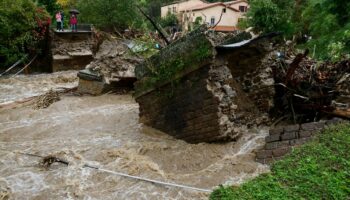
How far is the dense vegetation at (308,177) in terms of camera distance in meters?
5.04

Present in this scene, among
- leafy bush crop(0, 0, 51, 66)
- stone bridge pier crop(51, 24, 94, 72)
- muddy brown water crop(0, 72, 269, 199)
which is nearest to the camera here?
muddy brown water crop(0, 72, 269, 199)

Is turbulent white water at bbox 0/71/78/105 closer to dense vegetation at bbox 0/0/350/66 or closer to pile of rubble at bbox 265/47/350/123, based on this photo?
dense vegetation at bbox 0/0/350/66

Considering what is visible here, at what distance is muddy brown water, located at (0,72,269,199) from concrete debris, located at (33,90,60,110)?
3.08 ft

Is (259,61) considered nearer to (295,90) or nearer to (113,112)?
(295,90)

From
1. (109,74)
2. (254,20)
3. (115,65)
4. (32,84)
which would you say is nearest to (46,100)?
(109,74)

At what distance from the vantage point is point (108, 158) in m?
7.29

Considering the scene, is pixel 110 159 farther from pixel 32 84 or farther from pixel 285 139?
pixel 32 84

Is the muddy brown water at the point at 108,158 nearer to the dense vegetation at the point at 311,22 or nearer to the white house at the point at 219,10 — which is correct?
the dense vegetation at the point at 311,22

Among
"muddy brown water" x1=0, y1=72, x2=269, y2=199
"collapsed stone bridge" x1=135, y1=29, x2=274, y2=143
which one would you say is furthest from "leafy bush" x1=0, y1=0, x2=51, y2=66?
"collapsed stone bridge" x1=135, y1=29, x2=274, y2=143

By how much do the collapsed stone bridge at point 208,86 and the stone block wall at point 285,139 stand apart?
860 mm

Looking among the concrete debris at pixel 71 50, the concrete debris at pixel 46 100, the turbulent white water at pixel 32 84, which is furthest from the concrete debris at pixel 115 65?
the concrete debris at pixel 71 50

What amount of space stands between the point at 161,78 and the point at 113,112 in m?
3.18

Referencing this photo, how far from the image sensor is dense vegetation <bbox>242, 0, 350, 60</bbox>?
10.6 meters

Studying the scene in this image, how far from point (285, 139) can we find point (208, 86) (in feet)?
5.29
